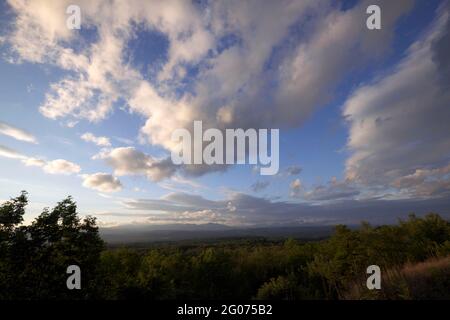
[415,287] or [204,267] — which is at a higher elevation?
[415,287]

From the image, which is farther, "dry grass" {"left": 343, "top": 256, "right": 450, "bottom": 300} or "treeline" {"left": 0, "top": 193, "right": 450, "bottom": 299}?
"treeline" {"left": 0, "top": 193, "right": 450, "bottom": 299}

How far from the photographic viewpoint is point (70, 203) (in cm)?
1566

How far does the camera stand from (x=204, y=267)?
33375mm

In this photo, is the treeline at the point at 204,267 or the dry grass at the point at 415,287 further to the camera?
the treeline at the point at 204,267

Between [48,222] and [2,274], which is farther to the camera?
[48,222]

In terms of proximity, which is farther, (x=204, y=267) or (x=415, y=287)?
(x=204, y=267)

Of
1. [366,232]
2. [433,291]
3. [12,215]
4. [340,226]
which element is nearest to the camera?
[433,291]

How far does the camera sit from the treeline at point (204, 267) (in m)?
12.8

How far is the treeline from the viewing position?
1283 centimetres
